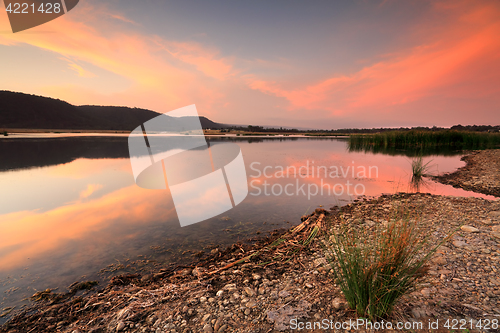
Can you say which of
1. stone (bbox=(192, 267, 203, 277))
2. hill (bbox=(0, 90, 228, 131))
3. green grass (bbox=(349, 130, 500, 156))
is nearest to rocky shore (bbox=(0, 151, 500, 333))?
stone (bbox=(192, 267, 203, 277))

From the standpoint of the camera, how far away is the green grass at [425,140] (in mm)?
30938

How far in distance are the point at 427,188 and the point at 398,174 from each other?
3090 millimetres

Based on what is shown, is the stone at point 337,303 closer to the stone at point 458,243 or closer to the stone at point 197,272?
the stone at point 197,272

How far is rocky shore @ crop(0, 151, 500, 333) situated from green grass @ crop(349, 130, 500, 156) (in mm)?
30372

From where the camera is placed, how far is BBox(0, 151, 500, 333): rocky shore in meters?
2.11

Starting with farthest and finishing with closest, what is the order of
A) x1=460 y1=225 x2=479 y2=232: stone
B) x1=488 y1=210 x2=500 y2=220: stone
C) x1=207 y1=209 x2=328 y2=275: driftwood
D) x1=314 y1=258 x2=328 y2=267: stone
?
x1=488 y1=210 x2=500 y2=220: stone < x1=460 y1=225 x2=479 y2=232: stone < x1=207 y1=209 x2=328 y2=275: driftwood < x1=314 y1=258 x2=328 y2=267: stone

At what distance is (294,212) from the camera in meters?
6.12

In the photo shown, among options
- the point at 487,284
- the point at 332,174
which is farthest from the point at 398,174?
the point at 487,284

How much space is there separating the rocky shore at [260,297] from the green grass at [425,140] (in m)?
30.4

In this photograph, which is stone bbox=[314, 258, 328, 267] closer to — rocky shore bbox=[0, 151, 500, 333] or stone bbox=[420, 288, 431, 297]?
rocky shore bbox=[0, 151, 500, 333]

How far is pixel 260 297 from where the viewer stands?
2.55m

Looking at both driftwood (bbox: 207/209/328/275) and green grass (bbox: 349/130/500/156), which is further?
green grass (bbox: 349/130/500/156)

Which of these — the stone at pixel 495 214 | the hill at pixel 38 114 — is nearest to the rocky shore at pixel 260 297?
the stone at pixel 495 214

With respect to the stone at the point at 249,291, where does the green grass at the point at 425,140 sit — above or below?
above
